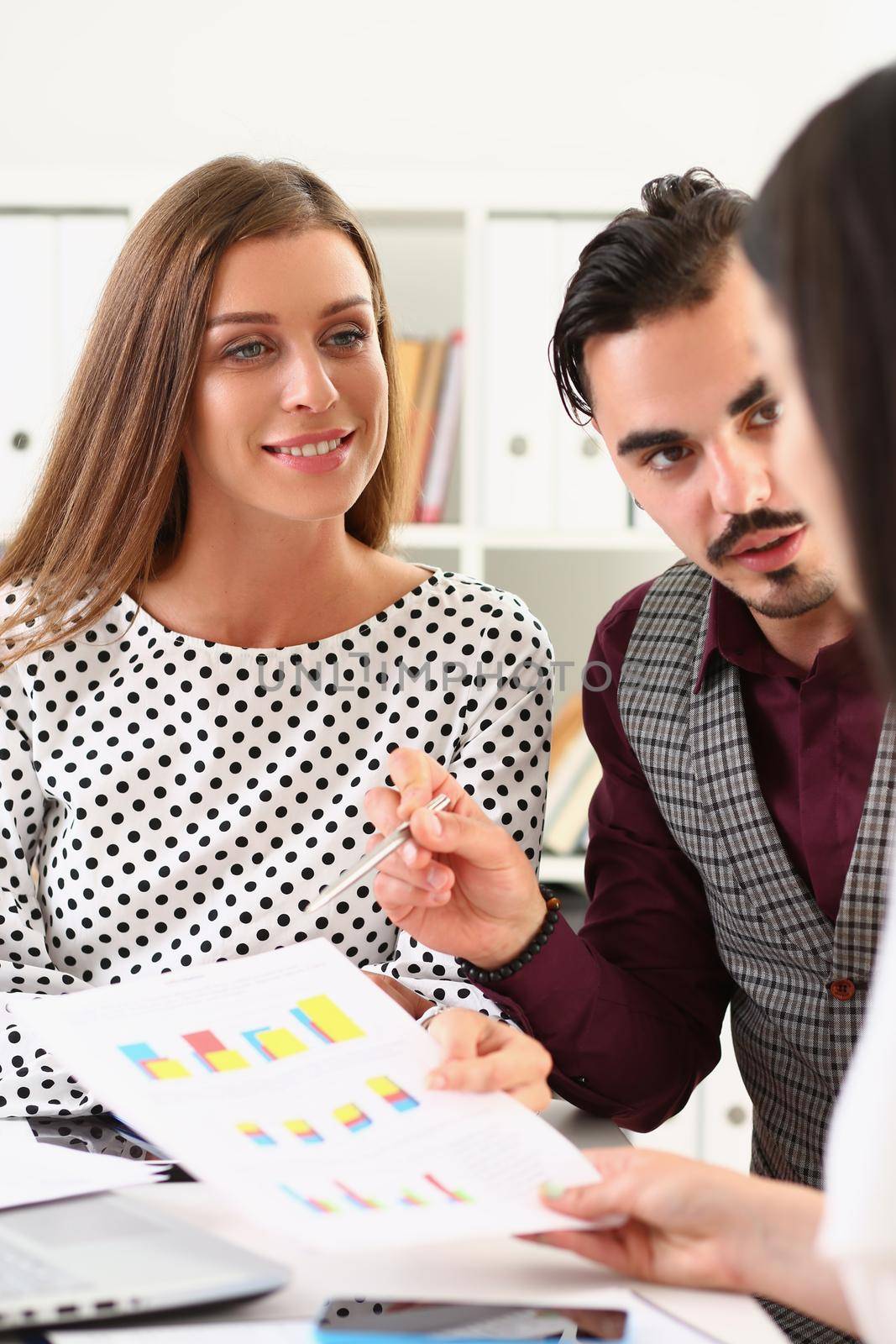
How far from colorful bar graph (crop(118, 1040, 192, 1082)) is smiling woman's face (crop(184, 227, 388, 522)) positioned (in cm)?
61

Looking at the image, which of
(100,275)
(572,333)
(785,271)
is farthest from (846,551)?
(100,275)

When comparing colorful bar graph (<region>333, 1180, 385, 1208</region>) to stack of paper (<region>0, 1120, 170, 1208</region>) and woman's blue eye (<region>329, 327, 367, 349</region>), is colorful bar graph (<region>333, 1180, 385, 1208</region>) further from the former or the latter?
woman's blue eye (<region>329, 327, 367, 349</region>)

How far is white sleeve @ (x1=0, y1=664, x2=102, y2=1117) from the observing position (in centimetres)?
108

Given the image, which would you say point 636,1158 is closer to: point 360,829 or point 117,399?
point 360,829

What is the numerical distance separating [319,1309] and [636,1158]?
19 centimetres

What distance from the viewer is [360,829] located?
1.23m

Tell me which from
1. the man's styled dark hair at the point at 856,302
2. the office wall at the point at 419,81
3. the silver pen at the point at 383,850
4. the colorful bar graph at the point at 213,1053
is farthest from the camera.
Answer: the office wall at the point at 419,81

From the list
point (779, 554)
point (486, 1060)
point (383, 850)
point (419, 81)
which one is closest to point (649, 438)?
point (779, 554)

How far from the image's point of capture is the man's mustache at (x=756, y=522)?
3.59ft

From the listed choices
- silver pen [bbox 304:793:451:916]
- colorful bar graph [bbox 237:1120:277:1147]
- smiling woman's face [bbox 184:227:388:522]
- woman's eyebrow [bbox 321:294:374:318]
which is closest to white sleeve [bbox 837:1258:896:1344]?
colorful bar graph [bbox 237:1120:277:1147]

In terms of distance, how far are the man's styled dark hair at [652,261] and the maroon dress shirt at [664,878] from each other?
260 millimetres

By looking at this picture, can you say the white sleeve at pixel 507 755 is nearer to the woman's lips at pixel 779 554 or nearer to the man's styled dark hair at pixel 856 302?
the woman's lips at pixel 779 554

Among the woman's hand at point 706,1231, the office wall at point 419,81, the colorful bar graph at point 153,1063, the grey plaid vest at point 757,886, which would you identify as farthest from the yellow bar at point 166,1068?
the office wall at point 419,81

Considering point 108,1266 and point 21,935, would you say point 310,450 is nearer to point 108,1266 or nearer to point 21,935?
point 21,935
